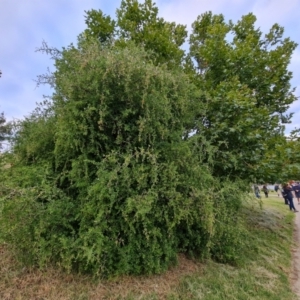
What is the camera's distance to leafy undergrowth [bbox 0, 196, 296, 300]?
114 inches

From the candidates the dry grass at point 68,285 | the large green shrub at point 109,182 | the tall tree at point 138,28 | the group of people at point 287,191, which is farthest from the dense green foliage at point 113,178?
the tall tree at point 138,28

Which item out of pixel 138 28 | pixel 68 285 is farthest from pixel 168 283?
pixel 138 28

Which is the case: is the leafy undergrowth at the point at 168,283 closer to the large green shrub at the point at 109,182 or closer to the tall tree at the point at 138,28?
the large green shrub at the point at 109,182

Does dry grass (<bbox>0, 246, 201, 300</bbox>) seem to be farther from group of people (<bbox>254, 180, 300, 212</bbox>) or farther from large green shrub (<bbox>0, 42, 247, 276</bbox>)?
group of people (<bbox>254, 180, 300, 212</bbox>)

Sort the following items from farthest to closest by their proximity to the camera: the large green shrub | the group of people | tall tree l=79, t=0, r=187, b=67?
tall tree l=79, t=0, r=187, b=67, the group of people, the large green shrub

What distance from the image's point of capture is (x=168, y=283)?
327 cm

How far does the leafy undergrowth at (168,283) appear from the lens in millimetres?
2891

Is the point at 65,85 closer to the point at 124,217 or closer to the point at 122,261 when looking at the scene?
the point at 124,217

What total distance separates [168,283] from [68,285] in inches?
51.9

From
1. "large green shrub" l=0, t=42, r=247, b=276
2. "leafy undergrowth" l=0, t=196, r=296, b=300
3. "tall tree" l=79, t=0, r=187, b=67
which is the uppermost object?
"tall tree" l=79, t=0, r=187, b=67

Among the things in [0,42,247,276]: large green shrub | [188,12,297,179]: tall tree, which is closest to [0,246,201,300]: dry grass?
[0,42,247,276]: large green shrub

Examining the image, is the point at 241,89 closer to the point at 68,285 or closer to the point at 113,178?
the point at 113,178

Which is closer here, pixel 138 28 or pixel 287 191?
pixel 138 28

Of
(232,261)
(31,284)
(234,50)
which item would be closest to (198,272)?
(232,261)
